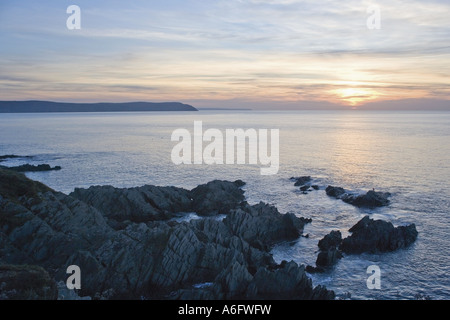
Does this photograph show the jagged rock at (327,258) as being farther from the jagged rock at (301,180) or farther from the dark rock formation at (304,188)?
the jagged rock at (301,180)

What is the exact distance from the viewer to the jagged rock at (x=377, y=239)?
4819 centimetres

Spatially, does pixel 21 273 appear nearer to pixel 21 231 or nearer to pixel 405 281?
pixel 21 231

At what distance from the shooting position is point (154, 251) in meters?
39.5

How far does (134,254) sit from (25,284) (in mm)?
11915

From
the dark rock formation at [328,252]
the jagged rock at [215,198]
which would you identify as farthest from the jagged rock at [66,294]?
the jagged rock at [215,198]

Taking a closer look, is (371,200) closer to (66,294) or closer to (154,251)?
(154,251)

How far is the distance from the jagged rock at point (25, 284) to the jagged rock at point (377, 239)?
1386 inches

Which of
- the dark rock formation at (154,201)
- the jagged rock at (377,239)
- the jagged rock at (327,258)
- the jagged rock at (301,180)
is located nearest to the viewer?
the jagged rock at (327,258)

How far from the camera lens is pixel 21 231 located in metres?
40.5

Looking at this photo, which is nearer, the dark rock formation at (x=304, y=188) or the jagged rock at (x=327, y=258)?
the jagged rock at (x=327, y=258)

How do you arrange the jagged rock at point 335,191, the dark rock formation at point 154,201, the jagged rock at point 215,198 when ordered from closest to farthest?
the dark rock formation at point 154,201 < the jagged rock at point 215,198 < the jagged rock at point 335,191
